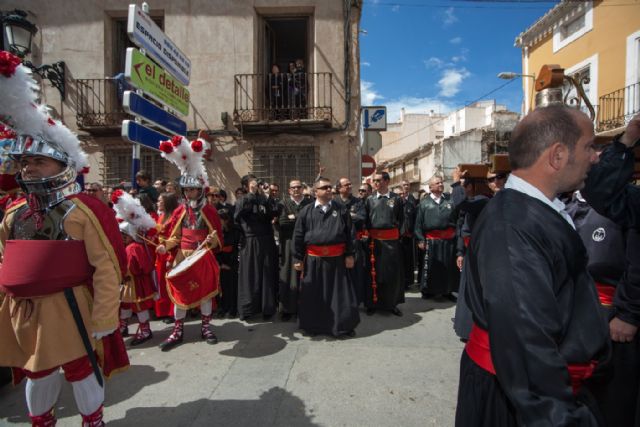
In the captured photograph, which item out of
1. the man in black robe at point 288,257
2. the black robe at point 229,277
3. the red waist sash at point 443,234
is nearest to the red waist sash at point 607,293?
the man in black robe at point 288,257

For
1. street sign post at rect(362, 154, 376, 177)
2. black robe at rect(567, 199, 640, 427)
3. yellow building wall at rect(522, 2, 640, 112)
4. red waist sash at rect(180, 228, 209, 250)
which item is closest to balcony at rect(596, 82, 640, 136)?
yellow building wall at rect(522, 2, 640, 112)

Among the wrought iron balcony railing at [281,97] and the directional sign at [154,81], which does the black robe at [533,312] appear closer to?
the directional sign at [154,81]

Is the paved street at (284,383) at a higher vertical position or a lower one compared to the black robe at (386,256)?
lower

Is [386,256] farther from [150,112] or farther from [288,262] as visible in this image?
[150,112]

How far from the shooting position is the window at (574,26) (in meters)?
14.1

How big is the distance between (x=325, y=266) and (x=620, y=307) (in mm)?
3066

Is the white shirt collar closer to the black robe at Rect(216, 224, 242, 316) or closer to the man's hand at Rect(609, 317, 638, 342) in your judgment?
the man's hand at Rect(609, 317, 638, 342)

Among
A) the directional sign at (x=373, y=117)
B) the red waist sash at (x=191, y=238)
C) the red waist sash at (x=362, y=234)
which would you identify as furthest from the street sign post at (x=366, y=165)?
the red waist sash at (x=191, y=238)

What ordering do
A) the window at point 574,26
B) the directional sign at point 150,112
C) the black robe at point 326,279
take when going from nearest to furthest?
the directional sign at point 150,112 < the black robe at point 326,279 < the window at point 574,26

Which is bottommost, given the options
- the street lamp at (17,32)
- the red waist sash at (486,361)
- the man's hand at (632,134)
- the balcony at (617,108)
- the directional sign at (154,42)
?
the red waist sash at (486,361)

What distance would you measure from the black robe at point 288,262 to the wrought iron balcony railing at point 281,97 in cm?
411

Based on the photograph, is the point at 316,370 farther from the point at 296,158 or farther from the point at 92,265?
the point at 296,158

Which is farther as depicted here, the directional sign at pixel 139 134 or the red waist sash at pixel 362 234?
the red waist sash at pixel 362 234

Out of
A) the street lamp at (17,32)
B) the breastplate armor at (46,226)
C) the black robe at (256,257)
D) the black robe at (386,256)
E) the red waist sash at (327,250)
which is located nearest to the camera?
the breastplate armor at (46,226)
